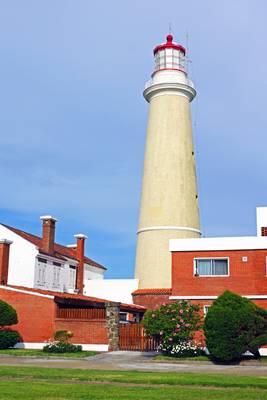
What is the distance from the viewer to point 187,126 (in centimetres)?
4253

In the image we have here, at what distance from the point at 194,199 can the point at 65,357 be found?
18418mm

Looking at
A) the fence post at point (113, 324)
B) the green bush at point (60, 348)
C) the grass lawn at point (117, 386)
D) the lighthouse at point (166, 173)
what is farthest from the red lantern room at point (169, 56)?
the grass lawn at point (117, 386)

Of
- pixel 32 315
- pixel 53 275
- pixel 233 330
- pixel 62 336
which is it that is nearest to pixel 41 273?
pixel 53 275

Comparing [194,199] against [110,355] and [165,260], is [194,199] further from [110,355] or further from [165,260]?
[110,355]

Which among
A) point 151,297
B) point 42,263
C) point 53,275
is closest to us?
point 151,297

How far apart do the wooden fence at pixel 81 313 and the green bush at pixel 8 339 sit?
2.60 m

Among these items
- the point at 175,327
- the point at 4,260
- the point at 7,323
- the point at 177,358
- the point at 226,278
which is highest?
the point at 4,260

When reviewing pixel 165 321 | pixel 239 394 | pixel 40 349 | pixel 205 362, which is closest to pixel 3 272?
pixel 40 349

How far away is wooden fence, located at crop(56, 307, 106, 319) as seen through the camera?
31.4 metres

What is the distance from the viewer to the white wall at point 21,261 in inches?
1538

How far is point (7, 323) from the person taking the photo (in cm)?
3036

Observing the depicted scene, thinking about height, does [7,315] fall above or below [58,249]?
below

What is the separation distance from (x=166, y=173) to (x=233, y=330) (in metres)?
18.0

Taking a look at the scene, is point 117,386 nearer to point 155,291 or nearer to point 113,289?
point 155,291
